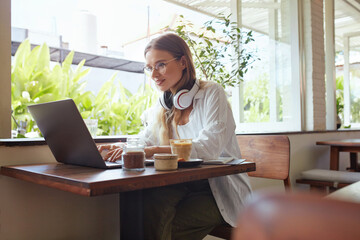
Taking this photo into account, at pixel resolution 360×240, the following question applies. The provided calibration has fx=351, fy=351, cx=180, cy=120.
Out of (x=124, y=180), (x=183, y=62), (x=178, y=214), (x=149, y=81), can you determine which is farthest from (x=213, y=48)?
(x=124, y=180)

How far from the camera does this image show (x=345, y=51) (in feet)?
22.7

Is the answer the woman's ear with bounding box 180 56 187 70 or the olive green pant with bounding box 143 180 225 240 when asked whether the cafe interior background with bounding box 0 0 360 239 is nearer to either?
the olive green pant with bounding box 143 180 225 240

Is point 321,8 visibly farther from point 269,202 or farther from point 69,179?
point 269,202

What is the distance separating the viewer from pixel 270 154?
2.23 m

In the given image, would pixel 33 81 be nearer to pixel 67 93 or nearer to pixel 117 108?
pixel 67 93

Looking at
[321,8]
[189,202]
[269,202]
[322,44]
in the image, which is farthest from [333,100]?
[269,202]

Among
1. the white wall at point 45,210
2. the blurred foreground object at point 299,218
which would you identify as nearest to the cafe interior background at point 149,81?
the white wall at point 45,210

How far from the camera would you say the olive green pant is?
4.77 ft

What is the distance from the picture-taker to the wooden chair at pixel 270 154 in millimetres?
2145

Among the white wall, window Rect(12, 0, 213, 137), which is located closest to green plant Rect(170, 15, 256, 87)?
window Rect(12, 0, 213, 137)

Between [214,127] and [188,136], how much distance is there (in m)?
0.23

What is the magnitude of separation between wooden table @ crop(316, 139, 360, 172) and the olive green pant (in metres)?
2.35

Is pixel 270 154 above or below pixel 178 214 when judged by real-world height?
above

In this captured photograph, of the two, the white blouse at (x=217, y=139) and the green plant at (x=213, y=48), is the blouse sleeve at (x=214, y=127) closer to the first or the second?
the white blouse at (x=217, y=139)
